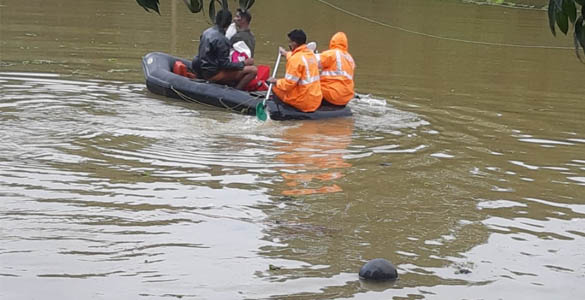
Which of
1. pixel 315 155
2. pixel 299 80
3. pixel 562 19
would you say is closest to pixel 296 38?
pixel 299 80

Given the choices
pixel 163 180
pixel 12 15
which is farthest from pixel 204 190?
pixel 12 15

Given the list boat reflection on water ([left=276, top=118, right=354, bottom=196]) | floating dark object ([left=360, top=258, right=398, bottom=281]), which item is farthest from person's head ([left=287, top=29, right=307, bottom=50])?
floating dark object ([left=360, top=258, right=398, bottom=281])

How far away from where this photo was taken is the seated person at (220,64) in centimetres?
1195

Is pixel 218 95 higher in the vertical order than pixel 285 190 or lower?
higher

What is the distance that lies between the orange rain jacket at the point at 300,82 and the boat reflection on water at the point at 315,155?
0.84 feet

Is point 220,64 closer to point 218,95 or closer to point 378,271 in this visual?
point 218,95

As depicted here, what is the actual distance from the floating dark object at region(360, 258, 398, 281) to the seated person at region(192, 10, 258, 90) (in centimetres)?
652

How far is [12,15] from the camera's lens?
20625mm

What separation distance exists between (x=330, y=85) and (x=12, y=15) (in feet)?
36.1

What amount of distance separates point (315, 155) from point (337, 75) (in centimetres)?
246

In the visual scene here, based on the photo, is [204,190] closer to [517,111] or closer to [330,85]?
[330,85]

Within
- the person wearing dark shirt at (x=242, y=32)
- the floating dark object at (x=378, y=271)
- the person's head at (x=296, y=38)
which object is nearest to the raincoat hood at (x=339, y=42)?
the person's head at (x=296, y=38)

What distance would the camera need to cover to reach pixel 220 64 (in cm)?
1203

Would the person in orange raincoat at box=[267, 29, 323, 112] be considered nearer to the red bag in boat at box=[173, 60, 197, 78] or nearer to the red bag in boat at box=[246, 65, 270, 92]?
the red bag in boat at box=[246, 65, 270, 92]
